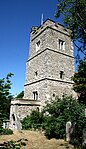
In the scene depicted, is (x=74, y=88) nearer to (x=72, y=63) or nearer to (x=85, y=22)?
(x=72, y=63)

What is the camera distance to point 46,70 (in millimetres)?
21562

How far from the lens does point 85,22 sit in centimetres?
1289

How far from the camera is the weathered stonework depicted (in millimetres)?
20688

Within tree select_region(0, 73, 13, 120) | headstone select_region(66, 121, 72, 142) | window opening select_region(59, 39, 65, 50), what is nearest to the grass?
headstone select_region(66, 121, 72, 142)

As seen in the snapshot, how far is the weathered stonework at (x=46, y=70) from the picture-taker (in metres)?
20.7

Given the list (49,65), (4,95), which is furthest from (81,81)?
(4,95)

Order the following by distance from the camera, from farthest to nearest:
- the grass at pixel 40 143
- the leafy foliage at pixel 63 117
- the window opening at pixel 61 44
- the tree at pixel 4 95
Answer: the window opening at pixel 61 44
the leafy foliage at pixel 63 117
the grass at pixel 40 143
the tree at pixel 4 95

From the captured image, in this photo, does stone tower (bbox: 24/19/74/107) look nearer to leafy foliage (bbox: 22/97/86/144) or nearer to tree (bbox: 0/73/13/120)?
leafy foliage (bbox: 22/97/86/144)

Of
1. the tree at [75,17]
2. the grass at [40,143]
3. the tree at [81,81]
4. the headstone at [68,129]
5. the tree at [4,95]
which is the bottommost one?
the grass at [40,143]

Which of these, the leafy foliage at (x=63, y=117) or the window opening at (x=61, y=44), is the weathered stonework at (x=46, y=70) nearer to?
the window opening at (x=61, y=44)

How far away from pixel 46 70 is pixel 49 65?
0.86 m

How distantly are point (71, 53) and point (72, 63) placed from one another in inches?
64.5

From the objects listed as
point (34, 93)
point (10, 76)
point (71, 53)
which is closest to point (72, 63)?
point (71, 53)

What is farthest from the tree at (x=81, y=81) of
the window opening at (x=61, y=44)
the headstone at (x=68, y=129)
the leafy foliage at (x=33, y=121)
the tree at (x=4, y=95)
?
the tree at (x=4, y=95)
